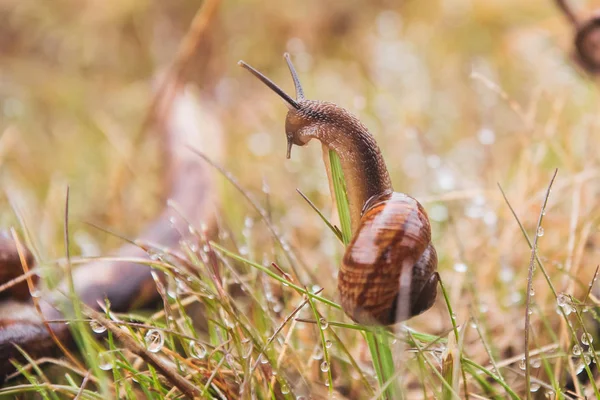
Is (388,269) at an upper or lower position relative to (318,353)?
upper

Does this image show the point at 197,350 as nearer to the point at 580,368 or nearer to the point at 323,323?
the point at 323,323

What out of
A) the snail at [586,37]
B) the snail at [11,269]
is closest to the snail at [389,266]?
the snail at [11,269]

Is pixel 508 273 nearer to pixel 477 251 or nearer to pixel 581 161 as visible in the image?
pixel 477 251

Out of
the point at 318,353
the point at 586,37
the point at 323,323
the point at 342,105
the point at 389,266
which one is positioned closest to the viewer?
the point at 389,266

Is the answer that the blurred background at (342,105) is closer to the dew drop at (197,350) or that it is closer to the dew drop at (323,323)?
the dew drop at (323,323)

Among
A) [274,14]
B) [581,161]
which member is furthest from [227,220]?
[274,14]

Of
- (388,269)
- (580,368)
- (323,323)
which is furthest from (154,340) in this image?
(580,368)
